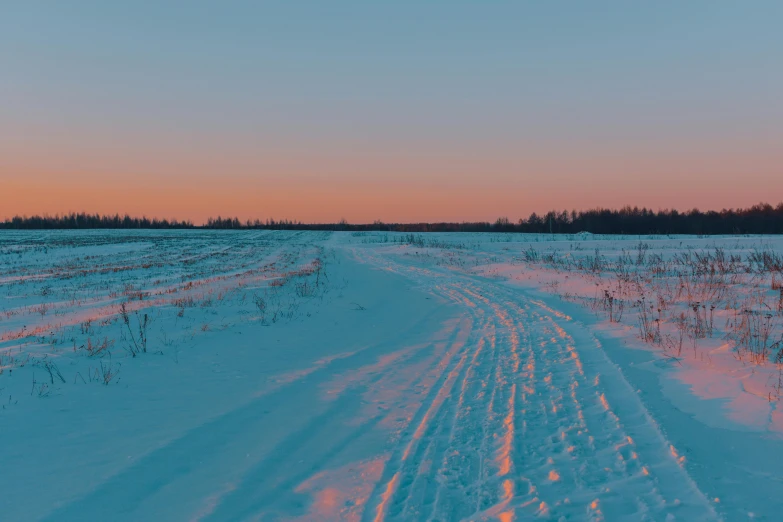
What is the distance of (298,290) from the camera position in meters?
15.5

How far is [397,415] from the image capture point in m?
5.71

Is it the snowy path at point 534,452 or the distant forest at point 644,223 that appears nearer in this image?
the snowy path at point 534,452

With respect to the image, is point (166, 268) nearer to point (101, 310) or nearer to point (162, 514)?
point (101, 310)

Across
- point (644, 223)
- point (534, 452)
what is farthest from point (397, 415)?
point (644, 223)

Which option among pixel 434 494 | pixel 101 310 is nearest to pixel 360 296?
pixel 101 310

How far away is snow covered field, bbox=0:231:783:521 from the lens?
383cm

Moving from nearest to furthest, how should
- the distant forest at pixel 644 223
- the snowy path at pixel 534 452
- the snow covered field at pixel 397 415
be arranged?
the snowy path at pixel 534 452, the snow covered field at pixel 397 415, the distant forest at pixel 644 223

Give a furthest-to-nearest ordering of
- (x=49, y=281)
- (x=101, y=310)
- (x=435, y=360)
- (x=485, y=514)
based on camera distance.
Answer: (x=49, y=281) < (x=101, y=310) < (x=435, y=360) < (x=485, y=514)

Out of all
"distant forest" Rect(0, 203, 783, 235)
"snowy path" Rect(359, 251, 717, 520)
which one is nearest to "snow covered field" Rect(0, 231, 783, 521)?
"snowy path" Rect(359, 251, 717, 520)

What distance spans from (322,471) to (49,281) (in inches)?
831

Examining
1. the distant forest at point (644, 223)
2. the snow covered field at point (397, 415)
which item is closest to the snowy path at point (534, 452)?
the snow covered field at point (397, 415)

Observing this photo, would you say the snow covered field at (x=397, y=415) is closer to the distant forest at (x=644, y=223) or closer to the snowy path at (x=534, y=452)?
the snowy path at (x=534, y=452)

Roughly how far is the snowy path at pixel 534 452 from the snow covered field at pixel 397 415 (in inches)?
0.8

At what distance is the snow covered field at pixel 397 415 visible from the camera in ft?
12.6
